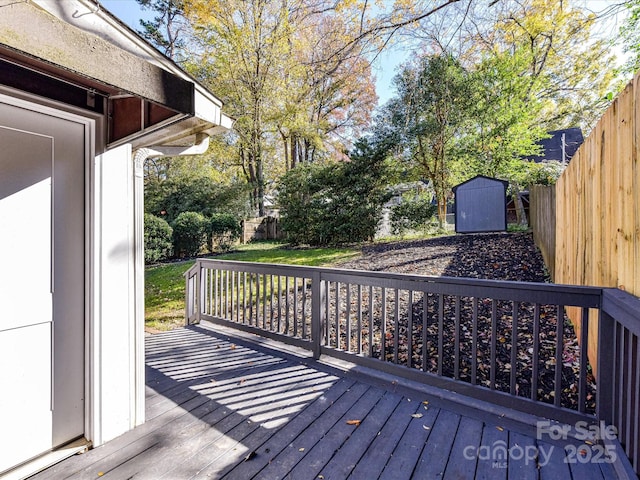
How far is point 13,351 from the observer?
66.2 inches

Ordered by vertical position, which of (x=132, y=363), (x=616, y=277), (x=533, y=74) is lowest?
(x=132, y=363)

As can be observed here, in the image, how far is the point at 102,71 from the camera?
1.07 metres

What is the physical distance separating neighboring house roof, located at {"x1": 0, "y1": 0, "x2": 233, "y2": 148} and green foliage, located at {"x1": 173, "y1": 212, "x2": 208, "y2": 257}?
8.24 meters

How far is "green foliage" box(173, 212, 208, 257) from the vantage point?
995 centimetres

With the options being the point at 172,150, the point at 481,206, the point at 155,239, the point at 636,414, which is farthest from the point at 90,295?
the point at 481,206

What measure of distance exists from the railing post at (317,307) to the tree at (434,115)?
8.67 meters

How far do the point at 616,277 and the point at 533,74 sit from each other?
1311cm

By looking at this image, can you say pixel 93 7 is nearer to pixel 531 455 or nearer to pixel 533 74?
pixel 531 455

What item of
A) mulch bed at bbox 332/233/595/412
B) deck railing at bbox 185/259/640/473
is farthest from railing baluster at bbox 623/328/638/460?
mulch bed at bbox 332/233/595/412

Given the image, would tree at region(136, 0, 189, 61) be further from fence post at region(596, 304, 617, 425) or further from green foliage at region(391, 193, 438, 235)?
fence post at region(596, 304, 617, 425)

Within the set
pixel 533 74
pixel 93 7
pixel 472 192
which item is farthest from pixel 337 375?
pixel 533 74

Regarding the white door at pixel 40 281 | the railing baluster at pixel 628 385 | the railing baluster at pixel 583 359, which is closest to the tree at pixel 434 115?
the railing baluster at pixel 583 359

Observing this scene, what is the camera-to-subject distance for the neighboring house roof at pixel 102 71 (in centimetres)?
92

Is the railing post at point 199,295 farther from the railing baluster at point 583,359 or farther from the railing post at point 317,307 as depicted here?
the railing baluster at point 583,359
